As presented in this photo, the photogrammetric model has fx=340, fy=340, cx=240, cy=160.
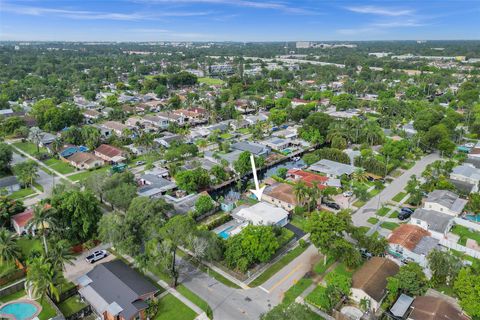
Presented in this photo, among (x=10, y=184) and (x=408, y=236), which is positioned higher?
(x=408, y=236)

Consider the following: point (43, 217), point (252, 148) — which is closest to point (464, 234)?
point (252, 148)

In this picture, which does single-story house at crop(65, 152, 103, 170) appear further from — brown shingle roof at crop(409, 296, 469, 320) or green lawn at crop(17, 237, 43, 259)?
brown shingle roof at crop(409, 296, 469, 320)

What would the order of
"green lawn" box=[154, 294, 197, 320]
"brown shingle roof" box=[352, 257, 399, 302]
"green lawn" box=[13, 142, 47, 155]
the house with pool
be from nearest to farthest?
"green lawn" box=[154, 294, 197, 320] < "brown shingle roof" box=[352, 257, 399, 302] < the house with pool < "green lawn" box=[13, 142, 47, 155]

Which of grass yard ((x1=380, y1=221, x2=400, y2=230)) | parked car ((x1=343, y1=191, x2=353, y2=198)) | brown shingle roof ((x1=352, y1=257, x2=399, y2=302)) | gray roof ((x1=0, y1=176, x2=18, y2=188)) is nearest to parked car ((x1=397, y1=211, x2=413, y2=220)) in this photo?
grass yard ((x1=380, y1=221, x2=400, y2=230))

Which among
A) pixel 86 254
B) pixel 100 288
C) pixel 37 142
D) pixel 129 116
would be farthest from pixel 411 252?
pixel 129 116

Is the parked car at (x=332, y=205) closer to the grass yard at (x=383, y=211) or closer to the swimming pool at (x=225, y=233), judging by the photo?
the grass yard at (x=383, y=211)

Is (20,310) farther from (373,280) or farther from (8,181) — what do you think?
(373,280)

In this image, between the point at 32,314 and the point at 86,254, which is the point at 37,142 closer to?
the point at 86,254

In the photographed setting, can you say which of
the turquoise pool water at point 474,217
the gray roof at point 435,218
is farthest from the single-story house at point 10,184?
the turquoise pool water at point 474,217
